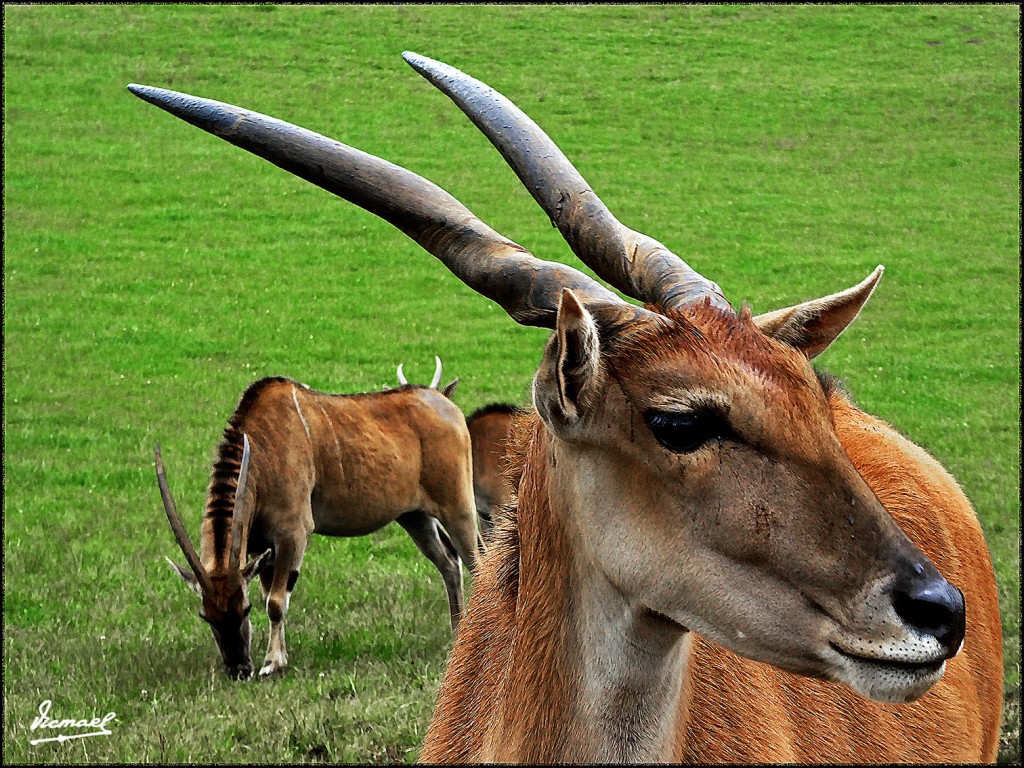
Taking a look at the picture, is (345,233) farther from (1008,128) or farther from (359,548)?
(1008,128)

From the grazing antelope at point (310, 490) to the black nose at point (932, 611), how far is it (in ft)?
17.9

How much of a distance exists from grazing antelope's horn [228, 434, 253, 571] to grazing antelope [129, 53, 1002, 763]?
12.6 feet

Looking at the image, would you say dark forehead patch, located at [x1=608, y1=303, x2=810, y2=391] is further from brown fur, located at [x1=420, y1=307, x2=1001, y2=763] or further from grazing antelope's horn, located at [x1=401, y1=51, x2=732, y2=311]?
grazing antelope's horn, located at [x1=401, y1=51, x2=732, y2=311]

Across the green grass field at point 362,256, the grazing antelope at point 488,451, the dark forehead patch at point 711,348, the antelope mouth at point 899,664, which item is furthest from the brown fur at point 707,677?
the grazing antelope at point 488,451

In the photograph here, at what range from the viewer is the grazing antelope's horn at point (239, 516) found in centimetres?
732

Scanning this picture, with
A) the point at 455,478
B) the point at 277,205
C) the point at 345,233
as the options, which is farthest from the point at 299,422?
the point at 277,205

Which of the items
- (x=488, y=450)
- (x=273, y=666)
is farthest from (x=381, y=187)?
(x=488, y=450)

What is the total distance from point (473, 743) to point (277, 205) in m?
23.9

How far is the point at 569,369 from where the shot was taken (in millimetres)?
2699

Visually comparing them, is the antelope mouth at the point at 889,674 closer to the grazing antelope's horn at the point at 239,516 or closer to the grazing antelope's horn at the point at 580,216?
the grazing antelope's horn at the point at 580,216

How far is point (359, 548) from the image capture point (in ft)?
33.9

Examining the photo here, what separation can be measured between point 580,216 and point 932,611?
1541 millimetres

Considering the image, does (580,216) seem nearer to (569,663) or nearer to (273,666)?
(569,663)

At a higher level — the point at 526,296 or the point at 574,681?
the point at 526,296
